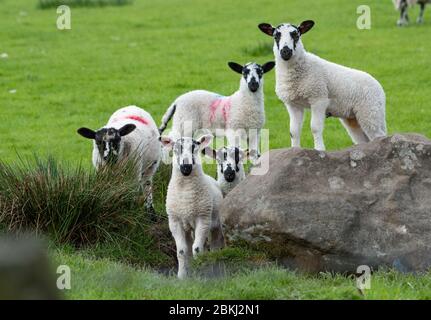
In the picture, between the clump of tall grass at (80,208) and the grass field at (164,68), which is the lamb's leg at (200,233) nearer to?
the clump of tall grass at (80,208)

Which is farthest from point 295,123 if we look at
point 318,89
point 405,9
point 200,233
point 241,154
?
point 405,9

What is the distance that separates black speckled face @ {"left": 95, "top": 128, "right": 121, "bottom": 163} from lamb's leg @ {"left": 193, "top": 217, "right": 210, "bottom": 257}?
153cm

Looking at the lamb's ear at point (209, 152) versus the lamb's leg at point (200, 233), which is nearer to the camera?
the lamb's leg at point (200, 233)

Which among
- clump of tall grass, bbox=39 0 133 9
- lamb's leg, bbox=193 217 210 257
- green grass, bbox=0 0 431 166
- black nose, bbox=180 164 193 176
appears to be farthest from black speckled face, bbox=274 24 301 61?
clump of tall grass, bbox=39 0 133 9

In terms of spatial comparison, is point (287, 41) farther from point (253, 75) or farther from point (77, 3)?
point (77, 3)

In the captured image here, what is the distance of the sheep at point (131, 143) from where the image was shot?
10586mm

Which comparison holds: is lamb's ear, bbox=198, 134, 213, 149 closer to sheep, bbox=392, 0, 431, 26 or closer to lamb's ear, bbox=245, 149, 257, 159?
lamb's ear, bbox=245, 149, 257, 159

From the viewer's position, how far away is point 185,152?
9453mm

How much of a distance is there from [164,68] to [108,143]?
10301mm

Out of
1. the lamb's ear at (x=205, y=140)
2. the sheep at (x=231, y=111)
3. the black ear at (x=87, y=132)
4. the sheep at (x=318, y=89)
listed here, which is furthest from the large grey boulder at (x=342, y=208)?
the black ear at (x=87, y=132)

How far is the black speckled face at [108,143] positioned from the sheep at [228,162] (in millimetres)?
1016

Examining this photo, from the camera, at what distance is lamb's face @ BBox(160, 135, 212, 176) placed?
9.36 metres
